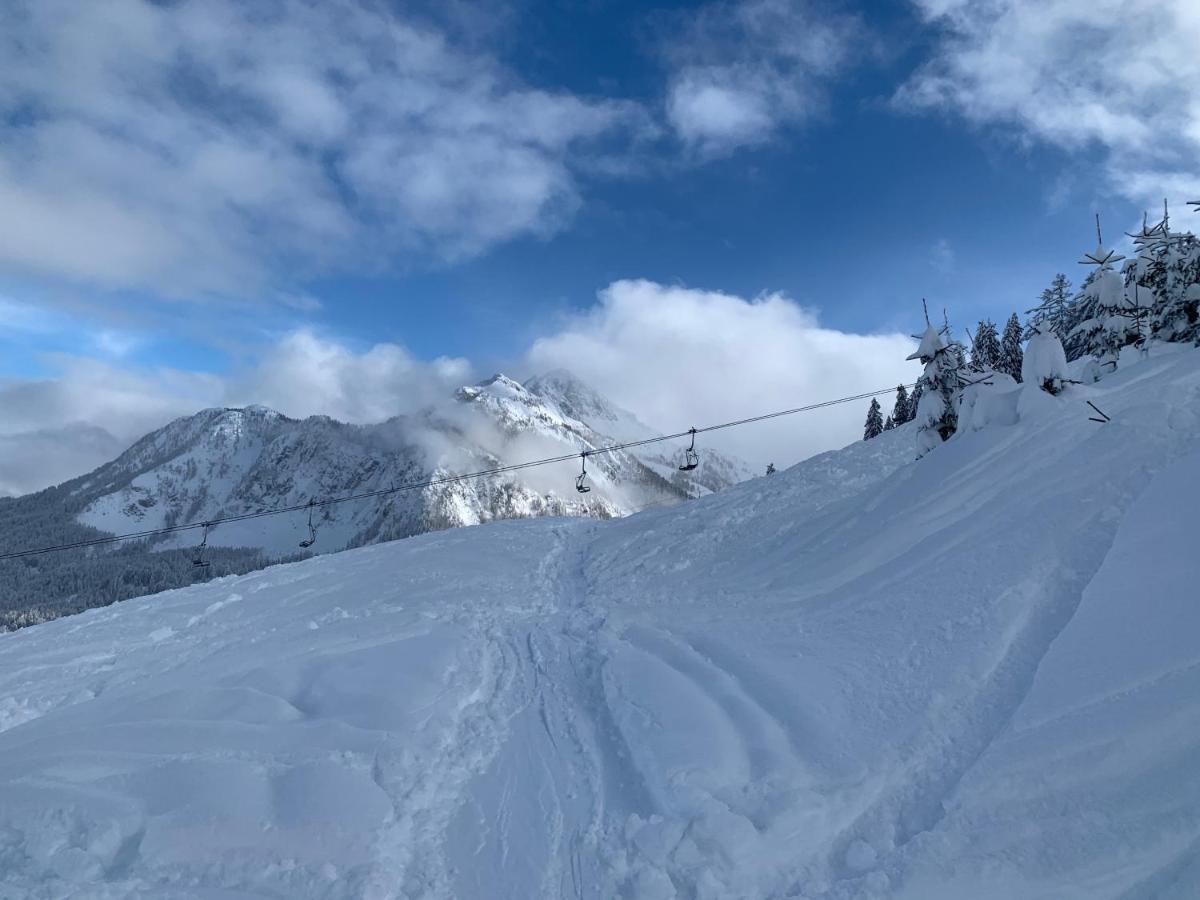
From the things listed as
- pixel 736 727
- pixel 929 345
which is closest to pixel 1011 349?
pixel 929 345

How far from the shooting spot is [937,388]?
22.0 metres

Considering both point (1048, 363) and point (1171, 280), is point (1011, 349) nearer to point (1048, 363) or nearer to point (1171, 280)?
point (1171, 280)

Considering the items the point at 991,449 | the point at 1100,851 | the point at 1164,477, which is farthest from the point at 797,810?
the point at 991,449

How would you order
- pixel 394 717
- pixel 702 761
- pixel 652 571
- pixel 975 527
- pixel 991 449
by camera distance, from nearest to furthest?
pixel 702 761 < pixel 394 717 < pixel 975 527 < pixel 991 449 < pixel 652 571

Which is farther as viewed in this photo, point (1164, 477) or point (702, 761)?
point (1164, 477)

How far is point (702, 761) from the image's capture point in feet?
28.0

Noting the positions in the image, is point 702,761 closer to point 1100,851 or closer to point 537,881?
point 537,881

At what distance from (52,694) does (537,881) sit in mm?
13190

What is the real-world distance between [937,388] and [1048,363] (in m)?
4.79

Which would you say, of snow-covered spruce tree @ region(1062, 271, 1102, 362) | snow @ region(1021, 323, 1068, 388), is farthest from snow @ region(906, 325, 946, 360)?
snow-covered spruce tree @ region(1062, 271, 1102, 362)

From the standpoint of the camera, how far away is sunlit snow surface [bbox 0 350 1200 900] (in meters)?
6.86

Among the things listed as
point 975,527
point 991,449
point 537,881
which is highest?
point 991,449

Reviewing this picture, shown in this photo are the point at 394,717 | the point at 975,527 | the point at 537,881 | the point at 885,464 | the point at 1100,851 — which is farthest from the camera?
the point at 885,464

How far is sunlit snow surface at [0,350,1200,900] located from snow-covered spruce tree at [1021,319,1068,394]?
1.59ft
